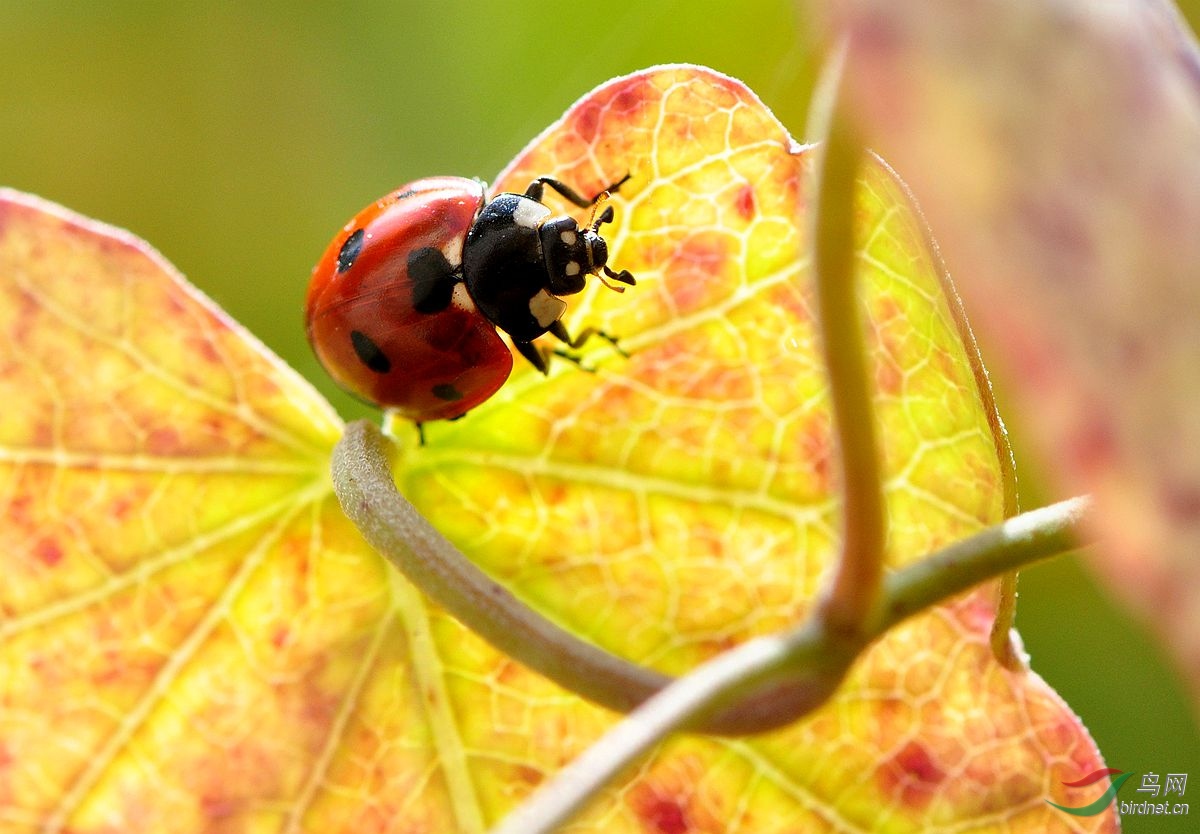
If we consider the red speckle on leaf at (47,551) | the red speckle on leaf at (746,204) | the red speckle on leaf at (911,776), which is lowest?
the red speckle on leaf at (911,776)

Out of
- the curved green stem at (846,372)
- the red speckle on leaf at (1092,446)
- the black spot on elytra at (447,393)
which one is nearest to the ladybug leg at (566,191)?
the black spot on elytra at (447,393)

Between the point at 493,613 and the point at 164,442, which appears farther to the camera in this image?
the point at 164,442

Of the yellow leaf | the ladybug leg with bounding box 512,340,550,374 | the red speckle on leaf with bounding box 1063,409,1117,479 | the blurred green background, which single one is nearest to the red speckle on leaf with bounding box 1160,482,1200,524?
the red speckle on leaf with bounding box 1063,409,1117,479

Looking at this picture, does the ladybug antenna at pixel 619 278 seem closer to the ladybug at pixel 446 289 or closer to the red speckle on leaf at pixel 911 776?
the ladybug at pixel 446 289

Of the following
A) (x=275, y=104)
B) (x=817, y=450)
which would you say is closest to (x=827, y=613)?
(x=817, y=450)

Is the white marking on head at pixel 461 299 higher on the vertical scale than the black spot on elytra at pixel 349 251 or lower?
lower

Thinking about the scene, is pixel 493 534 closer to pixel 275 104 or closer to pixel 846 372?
pixel 846 372

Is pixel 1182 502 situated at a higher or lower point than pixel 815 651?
higher

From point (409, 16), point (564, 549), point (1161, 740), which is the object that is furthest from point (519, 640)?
point (409, 16)
